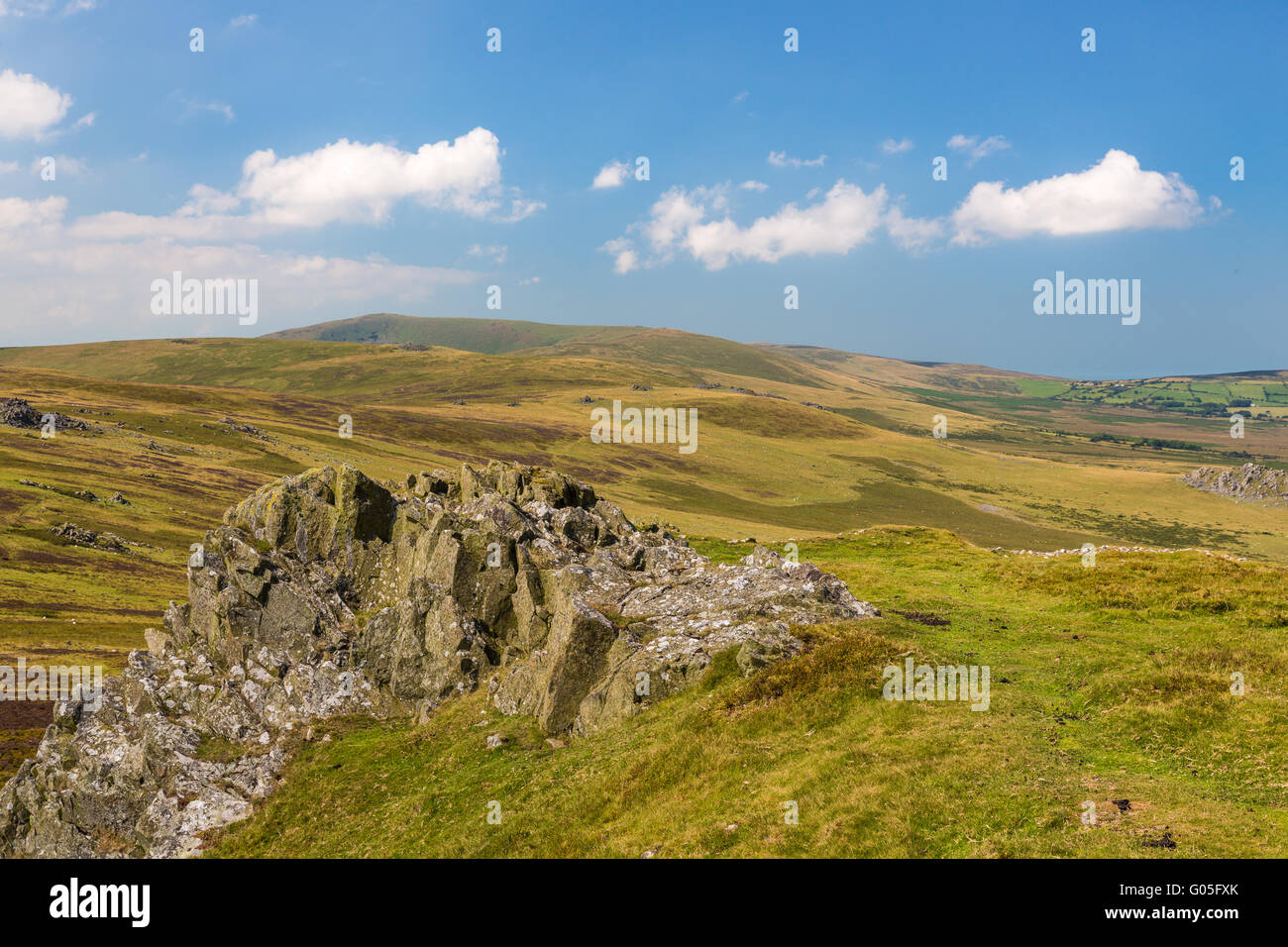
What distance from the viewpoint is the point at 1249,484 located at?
18500cm

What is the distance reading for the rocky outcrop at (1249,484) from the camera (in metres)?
178

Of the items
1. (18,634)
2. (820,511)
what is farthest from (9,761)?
(820,511)

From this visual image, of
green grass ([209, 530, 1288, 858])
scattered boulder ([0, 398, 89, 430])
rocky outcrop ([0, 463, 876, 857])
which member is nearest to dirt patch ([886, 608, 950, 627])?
green grass ([209, 530, 1288, 858])

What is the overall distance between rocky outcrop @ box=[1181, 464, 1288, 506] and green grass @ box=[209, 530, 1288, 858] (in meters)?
192

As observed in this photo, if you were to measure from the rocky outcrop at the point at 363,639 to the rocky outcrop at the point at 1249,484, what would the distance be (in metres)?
206

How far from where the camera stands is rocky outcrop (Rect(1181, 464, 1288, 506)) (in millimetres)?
178000

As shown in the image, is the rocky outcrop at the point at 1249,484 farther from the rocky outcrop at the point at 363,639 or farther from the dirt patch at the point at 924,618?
the rocky outcrop at the point at 363,639

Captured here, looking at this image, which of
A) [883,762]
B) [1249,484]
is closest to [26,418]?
[883,762]

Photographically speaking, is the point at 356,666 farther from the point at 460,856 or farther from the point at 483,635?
the point at 460,856

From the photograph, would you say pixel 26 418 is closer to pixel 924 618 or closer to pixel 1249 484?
pixel 924 618

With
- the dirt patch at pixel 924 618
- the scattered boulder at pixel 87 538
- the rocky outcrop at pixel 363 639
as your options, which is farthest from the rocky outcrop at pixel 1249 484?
the scattered boulder at pixel 87 538

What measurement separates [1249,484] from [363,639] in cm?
23153

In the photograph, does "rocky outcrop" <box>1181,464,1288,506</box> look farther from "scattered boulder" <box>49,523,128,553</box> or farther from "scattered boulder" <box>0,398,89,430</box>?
"scattered boulder" <box>0,398,89,430</box>

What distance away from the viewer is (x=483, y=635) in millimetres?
37000
